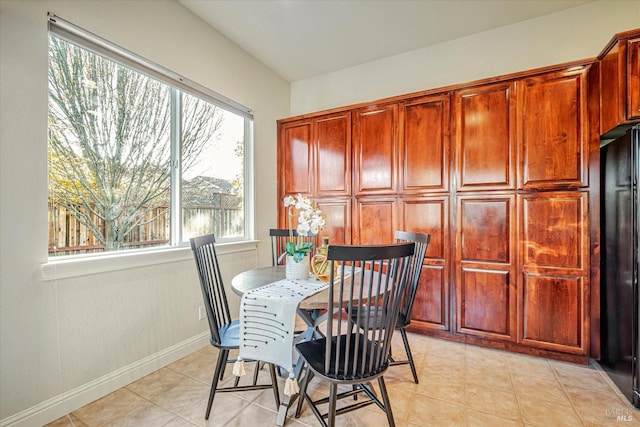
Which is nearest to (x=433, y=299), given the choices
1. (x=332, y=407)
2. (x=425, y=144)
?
(x=425, y=144)

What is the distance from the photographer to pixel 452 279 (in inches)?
107

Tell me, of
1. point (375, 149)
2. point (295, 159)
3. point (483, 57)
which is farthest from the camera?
point (295, 159)

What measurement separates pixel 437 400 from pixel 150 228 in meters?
2.40

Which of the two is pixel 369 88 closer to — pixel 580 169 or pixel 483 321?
pixel 580 169

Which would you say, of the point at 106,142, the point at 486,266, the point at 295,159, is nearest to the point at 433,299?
the point at 486,266

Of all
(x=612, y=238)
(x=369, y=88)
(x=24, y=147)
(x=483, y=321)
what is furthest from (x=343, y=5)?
(x=483, y=321)

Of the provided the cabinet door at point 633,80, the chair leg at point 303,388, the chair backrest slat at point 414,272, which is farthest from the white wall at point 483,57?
the chair leg at point 303,388

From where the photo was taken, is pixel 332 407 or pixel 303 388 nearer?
pixel 332 407

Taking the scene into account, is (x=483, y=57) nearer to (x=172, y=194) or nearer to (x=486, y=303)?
(x=486, y=303)

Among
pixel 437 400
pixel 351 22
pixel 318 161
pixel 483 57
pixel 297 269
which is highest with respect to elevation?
pixel 351 22

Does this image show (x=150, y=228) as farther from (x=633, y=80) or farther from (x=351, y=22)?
(x=633, y=80)

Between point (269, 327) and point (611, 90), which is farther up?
point (611, 90)

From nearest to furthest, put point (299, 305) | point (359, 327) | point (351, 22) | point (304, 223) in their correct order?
point (359, 327) → point (299, 305) → point (304, 223) → point (351, 22)

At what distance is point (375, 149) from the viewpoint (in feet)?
10.1
